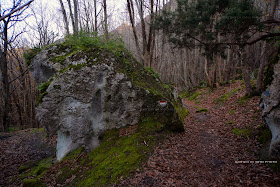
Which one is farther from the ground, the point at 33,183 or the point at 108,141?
the point at 108,141

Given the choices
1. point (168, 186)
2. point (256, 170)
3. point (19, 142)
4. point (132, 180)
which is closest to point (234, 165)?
point (256, 170)

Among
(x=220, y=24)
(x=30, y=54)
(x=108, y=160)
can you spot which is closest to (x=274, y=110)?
(x=220, y=24)

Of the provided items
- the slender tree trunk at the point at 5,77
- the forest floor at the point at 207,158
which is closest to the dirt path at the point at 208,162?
the forest floor at the point at 207,158

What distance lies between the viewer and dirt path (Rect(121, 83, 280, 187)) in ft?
11.3

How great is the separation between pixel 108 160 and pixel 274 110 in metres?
4.44

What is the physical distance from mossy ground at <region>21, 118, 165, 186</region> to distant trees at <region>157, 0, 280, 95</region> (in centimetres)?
424

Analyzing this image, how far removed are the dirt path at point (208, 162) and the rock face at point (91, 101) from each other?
108cm

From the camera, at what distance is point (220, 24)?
21.4ft

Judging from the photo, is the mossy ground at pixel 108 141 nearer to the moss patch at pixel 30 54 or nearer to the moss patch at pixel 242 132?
the moss patch at pixel 30 54

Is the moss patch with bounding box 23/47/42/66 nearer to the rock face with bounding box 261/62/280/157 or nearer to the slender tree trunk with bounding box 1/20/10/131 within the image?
the slender tree trunk with bounding box 1/20/10/131

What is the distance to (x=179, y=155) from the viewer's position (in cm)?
454

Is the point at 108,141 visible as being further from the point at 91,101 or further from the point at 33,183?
the point at 33,183

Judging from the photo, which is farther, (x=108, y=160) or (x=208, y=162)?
(x=108, y=160)

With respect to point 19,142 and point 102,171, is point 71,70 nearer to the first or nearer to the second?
point 102,171
